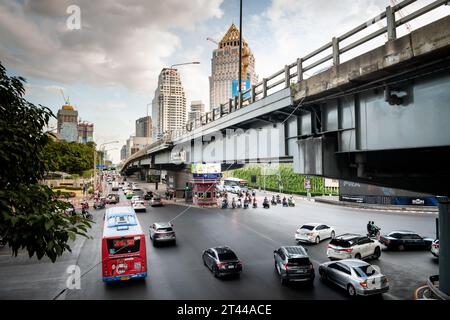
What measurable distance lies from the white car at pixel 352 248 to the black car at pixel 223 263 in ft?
20.7

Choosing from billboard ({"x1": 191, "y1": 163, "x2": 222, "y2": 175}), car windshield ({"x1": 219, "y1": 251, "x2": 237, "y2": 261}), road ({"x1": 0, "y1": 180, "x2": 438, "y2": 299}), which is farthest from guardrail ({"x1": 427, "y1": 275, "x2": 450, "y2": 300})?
billboard ({"x1": 191, "y1": 163, "x2": 222, "y2": 175})

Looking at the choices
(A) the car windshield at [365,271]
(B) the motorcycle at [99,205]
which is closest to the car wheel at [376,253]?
(A) the car windshield at [365,271]

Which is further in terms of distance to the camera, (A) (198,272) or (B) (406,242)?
(B) (406,242)

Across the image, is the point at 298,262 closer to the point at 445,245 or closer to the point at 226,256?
the point at 226,256

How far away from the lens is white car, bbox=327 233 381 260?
57.5 feet

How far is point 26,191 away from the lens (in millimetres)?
6020

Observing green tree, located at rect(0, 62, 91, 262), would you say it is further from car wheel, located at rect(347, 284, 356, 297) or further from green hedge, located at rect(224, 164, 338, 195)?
green hedge, located at rect(224, 164, 338, 195)

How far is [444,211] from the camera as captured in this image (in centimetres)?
1163

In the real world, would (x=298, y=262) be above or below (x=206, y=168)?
below

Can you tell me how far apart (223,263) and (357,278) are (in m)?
5.90

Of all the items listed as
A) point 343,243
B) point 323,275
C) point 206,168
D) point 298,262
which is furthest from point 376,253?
point 206,168

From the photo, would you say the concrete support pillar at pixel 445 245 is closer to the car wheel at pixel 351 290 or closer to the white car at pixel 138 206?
the car wheel at pixel 351 290

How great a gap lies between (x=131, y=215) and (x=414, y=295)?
46.1ft

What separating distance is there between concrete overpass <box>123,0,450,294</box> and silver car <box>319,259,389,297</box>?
2219 mm
